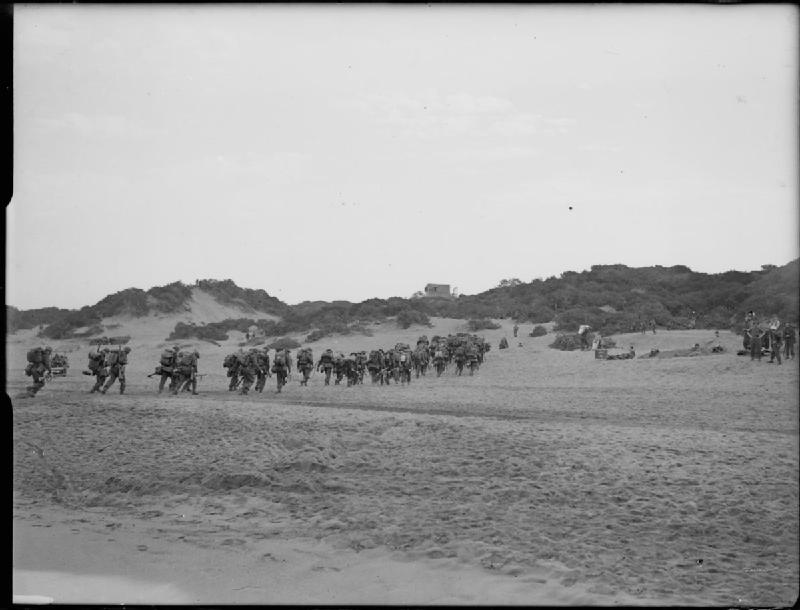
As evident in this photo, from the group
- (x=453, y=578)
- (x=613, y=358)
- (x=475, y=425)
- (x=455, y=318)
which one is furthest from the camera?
(x=455, y=318)

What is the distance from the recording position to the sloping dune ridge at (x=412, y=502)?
616 centimetres

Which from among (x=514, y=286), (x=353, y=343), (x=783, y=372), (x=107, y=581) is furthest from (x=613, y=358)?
(x=514, y=286)

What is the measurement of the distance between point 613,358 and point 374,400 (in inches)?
475

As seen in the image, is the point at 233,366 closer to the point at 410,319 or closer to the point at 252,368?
the point at 252,368

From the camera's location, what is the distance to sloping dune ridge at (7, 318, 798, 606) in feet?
20.2

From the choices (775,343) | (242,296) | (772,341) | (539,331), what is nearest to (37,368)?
(775,343)

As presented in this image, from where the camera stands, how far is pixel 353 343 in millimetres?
37875

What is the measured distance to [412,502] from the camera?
8.20 m

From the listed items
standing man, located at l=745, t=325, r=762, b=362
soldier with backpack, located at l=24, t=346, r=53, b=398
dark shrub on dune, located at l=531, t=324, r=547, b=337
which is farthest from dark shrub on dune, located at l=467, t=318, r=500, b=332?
soldier with backpack, located at l=24, t=346, r=53, b=398

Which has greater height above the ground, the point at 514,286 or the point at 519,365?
the point at 514,286

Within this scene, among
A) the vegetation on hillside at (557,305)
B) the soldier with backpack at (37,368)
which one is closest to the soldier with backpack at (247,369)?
the soldier with backpack at (37,368)

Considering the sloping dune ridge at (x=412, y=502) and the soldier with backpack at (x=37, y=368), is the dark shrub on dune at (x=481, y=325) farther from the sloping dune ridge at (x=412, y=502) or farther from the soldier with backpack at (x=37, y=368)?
the soldier with backpack at (x=37, y=368)

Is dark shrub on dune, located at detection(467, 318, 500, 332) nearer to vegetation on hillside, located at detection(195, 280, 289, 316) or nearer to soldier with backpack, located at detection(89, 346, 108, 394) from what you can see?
vegetation on hillside, located at detection(195, 280, 289, 316)

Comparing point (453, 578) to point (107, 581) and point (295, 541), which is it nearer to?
point (295, 541)
